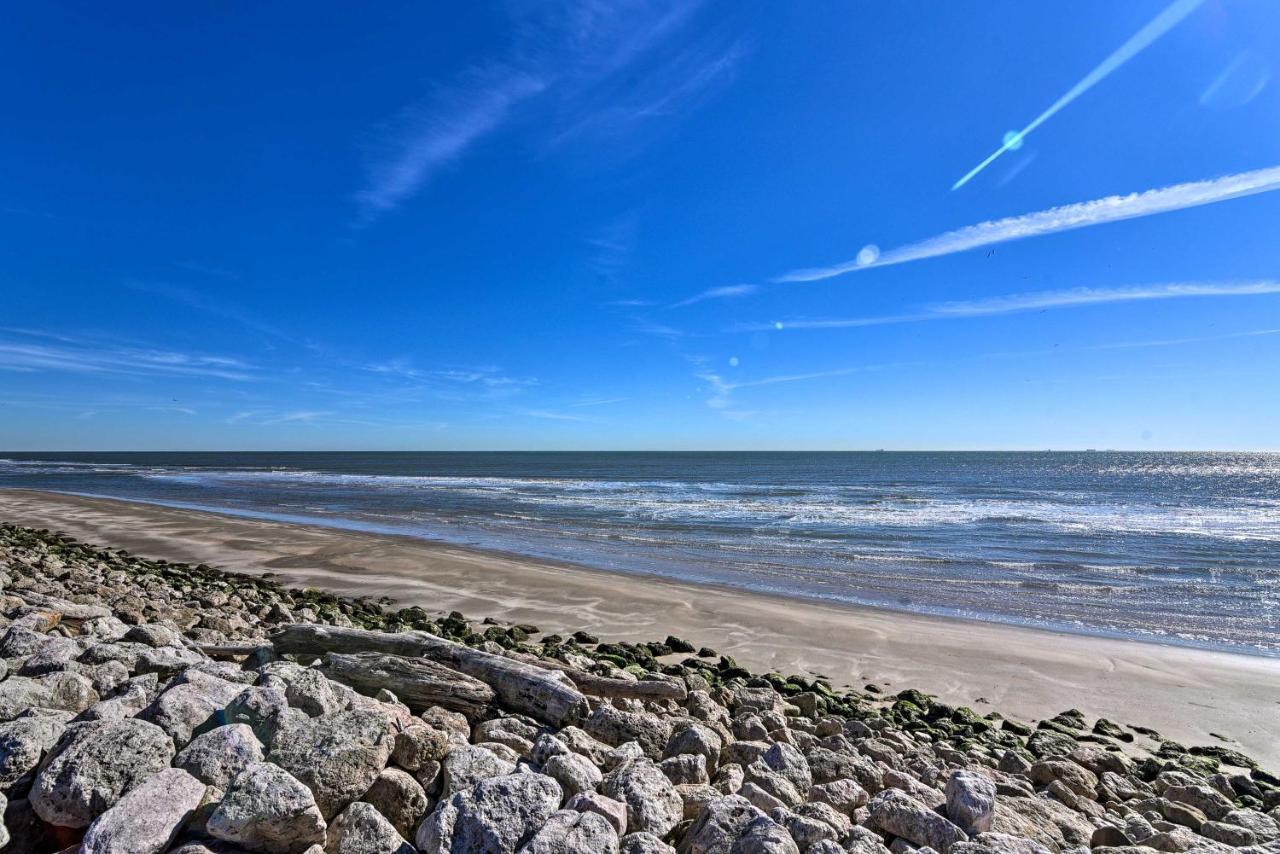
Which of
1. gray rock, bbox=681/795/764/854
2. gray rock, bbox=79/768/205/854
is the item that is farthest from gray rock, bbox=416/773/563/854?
gray rock, bbox=79/768/205/854

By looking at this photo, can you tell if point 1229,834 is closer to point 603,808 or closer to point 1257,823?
point 1257,823

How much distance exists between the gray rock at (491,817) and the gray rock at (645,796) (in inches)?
13.7

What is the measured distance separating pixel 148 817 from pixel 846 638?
27.6 ft

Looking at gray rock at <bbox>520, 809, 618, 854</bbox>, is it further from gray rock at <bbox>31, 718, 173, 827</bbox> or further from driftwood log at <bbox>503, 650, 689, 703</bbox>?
driftwood log at <bbox>503, 650, 689, 703</bbox>

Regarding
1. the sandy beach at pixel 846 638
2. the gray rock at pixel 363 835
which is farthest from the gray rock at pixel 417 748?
the sandy beach at pixel 846 638

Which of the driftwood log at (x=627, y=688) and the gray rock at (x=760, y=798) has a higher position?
the gray rock at (x=760, y=798)

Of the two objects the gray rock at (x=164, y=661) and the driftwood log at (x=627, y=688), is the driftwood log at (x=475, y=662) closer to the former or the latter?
the driftwood log at (x=627, y=688)

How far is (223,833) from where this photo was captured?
2564 mm

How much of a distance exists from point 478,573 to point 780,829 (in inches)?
458

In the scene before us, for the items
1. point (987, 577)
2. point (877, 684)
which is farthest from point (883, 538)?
point (877, 684)

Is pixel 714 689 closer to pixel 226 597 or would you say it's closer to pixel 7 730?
pixel 7 730

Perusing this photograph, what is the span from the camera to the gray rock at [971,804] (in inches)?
132

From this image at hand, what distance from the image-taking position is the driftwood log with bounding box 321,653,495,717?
445cm

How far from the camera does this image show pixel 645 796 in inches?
125
